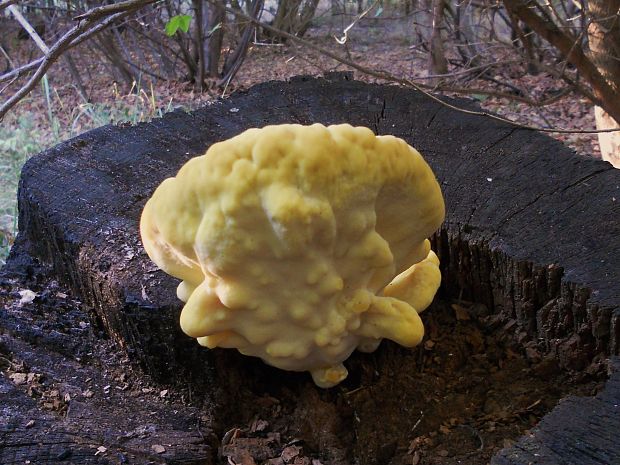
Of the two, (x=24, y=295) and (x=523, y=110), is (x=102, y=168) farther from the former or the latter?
(x=523, y=110)

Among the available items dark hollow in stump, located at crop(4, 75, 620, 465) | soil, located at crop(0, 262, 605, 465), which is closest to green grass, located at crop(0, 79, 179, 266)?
dark hollow in stump, located at crop(4, 75, 620, 465)

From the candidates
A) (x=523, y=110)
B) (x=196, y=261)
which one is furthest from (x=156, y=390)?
(x=523, y=110)

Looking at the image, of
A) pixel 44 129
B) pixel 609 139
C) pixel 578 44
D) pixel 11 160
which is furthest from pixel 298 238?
pixel 44 129

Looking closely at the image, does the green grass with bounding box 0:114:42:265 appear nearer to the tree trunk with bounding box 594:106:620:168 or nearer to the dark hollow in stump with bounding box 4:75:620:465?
the dark hollow in stump with bounding box 4:75:620:465

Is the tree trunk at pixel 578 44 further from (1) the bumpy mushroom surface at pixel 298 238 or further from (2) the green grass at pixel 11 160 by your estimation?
(2) the green grass at pixel 11 160

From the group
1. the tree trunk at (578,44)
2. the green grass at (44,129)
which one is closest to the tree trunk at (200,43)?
the green grass at (44,129)

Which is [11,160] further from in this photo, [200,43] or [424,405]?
[424,405]

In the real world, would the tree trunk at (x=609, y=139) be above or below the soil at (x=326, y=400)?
above
